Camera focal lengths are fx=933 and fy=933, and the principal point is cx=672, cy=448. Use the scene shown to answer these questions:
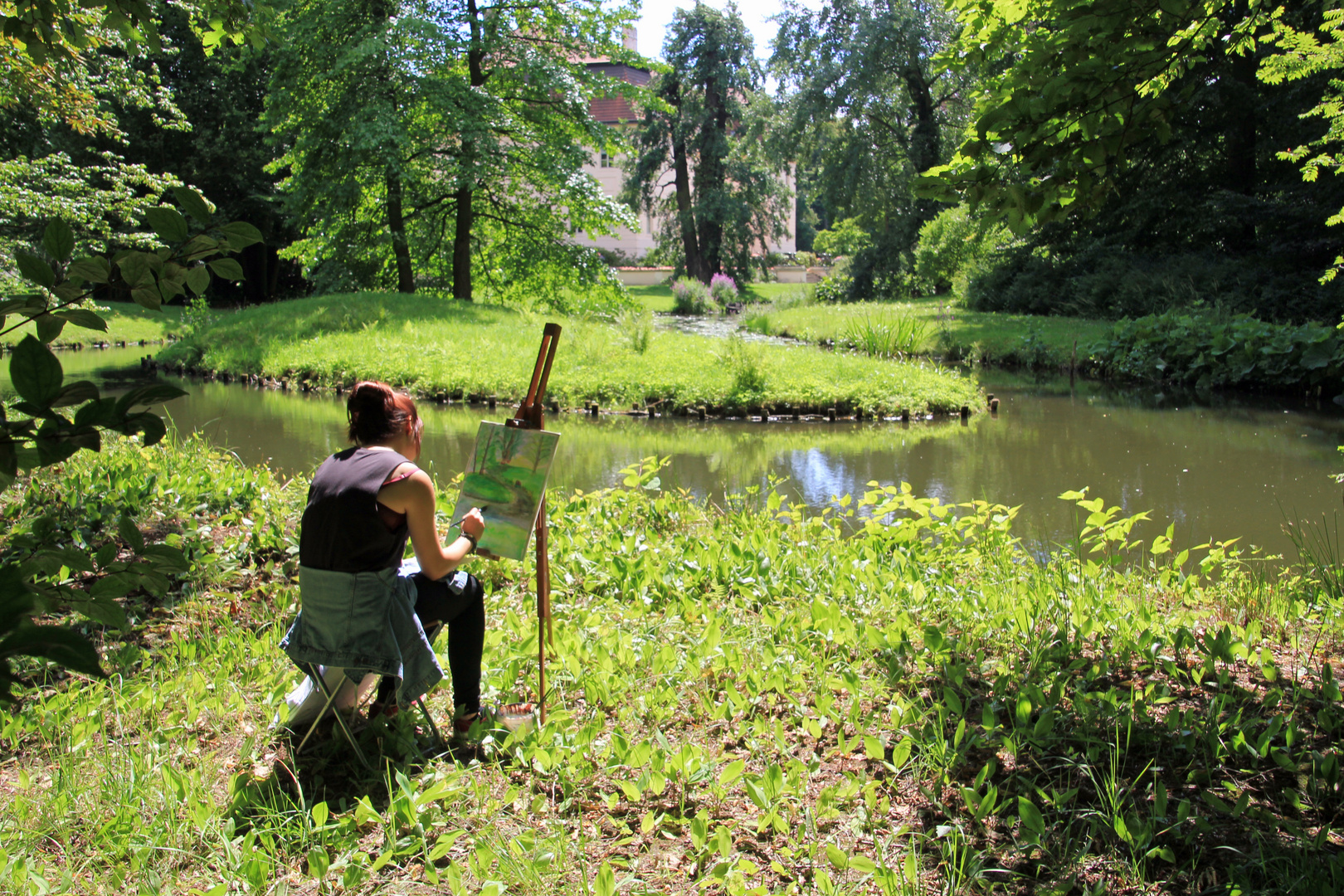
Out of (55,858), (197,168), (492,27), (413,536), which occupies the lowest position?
(55,858)

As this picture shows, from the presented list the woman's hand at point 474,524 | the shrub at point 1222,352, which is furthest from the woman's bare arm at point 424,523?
the shrub at point 1222,352

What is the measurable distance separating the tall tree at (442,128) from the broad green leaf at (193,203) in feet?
62.1

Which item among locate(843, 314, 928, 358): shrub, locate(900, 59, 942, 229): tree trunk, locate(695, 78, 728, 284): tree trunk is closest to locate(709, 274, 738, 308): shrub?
locate(695, 78, 728, 284): tree trunk

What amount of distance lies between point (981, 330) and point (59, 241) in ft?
66.9

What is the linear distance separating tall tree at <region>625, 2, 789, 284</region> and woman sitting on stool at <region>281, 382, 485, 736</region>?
1304 inches

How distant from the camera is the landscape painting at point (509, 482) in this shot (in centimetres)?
304

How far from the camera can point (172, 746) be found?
122 inches

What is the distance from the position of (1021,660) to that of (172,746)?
3093mm

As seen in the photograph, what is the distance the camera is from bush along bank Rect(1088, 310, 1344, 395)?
1358 centimetres

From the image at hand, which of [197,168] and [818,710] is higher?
[197,168]

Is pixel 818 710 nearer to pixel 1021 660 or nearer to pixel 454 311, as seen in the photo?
pixel 1021 660

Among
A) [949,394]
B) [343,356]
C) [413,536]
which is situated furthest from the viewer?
[343,356]

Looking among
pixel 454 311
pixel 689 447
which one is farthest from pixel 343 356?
pixel 689 447

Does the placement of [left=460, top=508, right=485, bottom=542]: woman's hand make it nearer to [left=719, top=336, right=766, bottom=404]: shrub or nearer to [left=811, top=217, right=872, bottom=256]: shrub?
[left=719, top=336, right=766, bottom=404]: shrub
